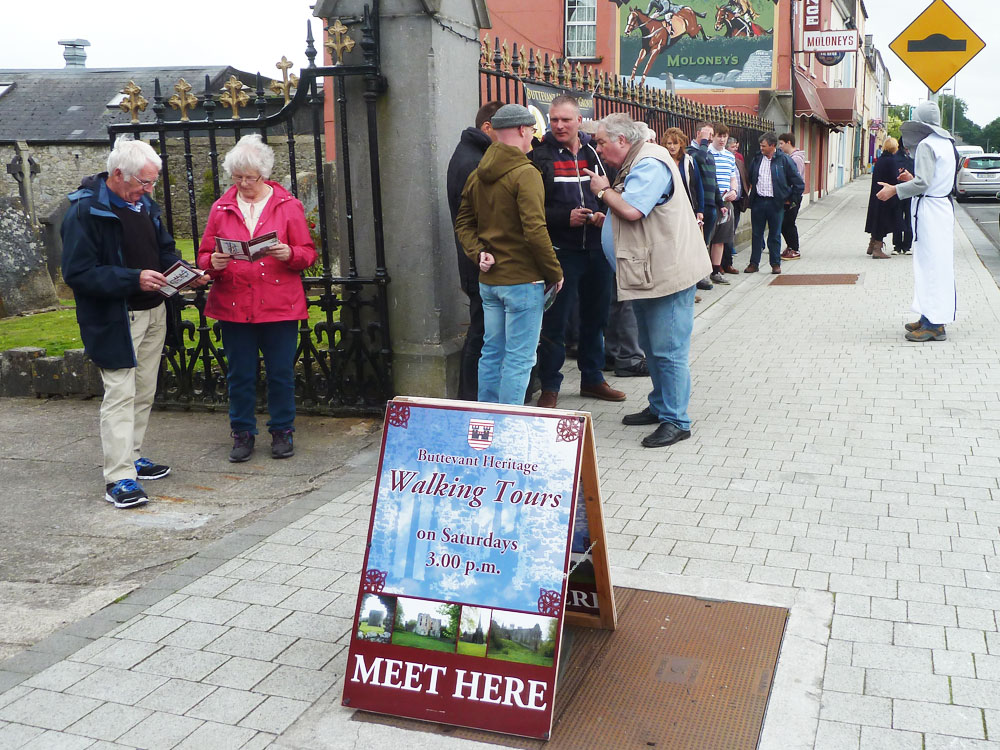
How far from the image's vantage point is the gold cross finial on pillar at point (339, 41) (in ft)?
20.8

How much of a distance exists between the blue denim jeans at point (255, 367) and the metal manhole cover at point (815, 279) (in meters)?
8.62

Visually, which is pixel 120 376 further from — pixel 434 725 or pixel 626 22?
pixel 626 22

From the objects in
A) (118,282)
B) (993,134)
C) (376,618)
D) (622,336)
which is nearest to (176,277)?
(118,282)

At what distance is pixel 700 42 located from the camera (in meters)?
23.8

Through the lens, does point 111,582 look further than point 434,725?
Yes

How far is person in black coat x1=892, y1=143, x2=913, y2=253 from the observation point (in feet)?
47.9

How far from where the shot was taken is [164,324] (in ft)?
18.3

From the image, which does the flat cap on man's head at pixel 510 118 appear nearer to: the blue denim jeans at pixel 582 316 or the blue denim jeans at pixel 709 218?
the blue denim jeans at pixel 582 316

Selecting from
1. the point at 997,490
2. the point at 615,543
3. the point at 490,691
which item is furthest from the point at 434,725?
the point at 997,490

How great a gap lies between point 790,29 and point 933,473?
1997cm

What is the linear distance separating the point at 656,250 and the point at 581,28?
801 inches

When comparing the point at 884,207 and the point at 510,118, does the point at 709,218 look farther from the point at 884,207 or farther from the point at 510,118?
the point at 510,118

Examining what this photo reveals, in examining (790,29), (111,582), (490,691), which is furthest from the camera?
(790,29)

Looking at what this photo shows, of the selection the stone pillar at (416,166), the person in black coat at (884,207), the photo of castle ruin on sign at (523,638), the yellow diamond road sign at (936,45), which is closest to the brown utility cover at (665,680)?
the photo of castle ruin on sign at (523,638)
